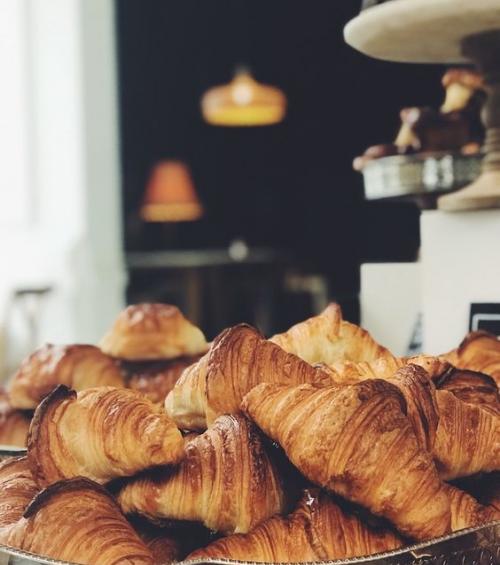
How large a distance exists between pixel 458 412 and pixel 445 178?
0.63m

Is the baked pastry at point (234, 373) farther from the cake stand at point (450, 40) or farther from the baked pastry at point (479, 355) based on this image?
the cake stand at point (450, 40)

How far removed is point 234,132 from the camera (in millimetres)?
6738

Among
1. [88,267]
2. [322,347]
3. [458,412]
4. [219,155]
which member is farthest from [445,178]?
[219,155]

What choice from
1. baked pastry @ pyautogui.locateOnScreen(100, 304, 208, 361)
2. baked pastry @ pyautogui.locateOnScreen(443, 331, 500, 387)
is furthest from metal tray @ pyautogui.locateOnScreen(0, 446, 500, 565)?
baked pastry @ pyautogui.locateOnScreen(100, 304, 208, 361)

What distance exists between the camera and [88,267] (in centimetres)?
453

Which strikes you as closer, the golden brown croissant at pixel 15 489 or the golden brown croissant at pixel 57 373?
the golden brown croissant at pixel 15 489

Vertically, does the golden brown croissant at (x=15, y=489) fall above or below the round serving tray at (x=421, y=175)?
below

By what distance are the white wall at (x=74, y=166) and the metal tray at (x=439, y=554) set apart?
4.03 metres

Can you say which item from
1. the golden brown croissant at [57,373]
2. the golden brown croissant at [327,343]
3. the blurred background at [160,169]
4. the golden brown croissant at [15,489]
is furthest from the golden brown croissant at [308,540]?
the blurred background at [160,169]

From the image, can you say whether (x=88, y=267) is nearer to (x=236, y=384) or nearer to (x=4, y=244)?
(x=4, y=244)

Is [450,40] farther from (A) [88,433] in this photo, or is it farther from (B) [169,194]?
(B) [169,194]

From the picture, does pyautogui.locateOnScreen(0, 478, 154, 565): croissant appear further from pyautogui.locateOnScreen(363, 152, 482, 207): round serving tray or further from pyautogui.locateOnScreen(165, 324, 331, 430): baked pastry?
pyautogui.locateOnScreen(363, 152, 482, 207): round serving tray

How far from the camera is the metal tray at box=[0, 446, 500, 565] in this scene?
438 mm

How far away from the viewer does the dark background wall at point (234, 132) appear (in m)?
5.69
